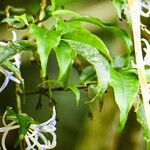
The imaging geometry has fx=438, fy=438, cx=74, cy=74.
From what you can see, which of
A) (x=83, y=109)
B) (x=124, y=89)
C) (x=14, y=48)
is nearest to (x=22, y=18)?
(x=14, y=48)

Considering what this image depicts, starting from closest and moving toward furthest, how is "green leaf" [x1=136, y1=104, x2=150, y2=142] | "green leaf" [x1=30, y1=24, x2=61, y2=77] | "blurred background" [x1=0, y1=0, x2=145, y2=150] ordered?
1. "green leaf" [x1=30, y1=24, x2=61, y2=77]
2. "green leaf" [x1=136, y1=104, x2=150, y2=142]
3. "blurred background" [x1=0, y1=0, x2=145, y2=150]

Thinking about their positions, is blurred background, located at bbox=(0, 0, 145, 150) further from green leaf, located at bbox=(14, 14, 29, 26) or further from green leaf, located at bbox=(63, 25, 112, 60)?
green leaf, located at bbox=(63, 25, 112, 60)

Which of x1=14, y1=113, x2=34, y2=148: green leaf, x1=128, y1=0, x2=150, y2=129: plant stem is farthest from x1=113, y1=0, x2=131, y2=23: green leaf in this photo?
x1=14, y1=113, x2=34, y2=148: green leaf

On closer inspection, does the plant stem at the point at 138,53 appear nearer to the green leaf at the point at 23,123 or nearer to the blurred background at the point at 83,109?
the green leaf at the point at 23,123

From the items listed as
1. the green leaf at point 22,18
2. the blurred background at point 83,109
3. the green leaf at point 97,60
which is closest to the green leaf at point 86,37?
the green leaf at point 97,60

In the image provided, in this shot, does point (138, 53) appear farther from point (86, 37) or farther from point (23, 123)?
point (23, 123)

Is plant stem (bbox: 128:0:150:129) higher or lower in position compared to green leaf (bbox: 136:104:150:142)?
higher

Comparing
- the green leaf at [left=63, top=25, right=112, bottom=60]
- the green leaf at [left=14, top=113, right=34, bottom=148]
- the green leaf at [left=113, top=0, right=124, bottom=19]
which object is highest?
the green leaf at [left=113, top=0, right=124, bottom=19]
